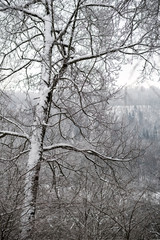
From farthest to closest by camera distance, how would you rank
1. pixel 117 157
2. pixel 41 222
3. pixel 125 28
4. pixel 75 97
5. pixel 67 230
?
pixel 67 230 < pixel 117 157 < pixel 75 97 < pixel 125 28 < pixel 41 222

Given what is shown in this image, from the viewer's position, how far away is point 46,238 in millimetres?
2826

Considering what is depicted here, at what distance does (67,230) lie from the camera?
479 cm

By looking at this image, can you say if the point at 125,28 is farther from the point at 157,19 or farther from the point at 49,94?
the point at 49,94

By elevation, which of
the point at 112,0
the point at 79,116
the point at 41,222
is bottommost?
the point at 41,222

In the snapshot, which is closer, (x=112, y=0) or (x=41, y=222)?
(x=41, y=222)

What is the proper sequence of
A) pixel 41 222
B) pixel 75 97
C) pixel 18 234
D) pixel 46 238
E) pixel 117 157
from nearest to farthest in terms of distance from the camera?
pixel 18 234
pixel 41 222
pixel 46 238
pixel 75 97
pixel 117 157

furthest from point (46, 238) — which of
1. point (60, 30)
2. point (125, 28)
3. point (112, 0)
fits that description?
point (60, 30)

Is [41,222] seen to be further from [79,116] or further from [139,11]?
[139,11]

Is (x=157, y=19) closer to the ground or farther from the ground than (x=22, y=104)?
farther from the ground

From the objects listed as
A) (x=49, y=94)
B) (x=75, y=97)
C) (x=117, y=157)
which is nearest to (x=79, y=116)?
(x=75, y=97)

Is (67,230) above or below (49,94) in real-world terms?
below

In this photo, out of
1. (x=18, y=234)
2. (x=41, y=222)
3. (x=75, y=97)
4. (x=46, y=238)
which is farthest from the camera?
(x=75, y=97)

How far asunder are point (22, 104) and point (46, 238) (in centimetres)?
262

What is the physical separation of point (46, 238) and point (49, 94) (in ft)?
8.36
